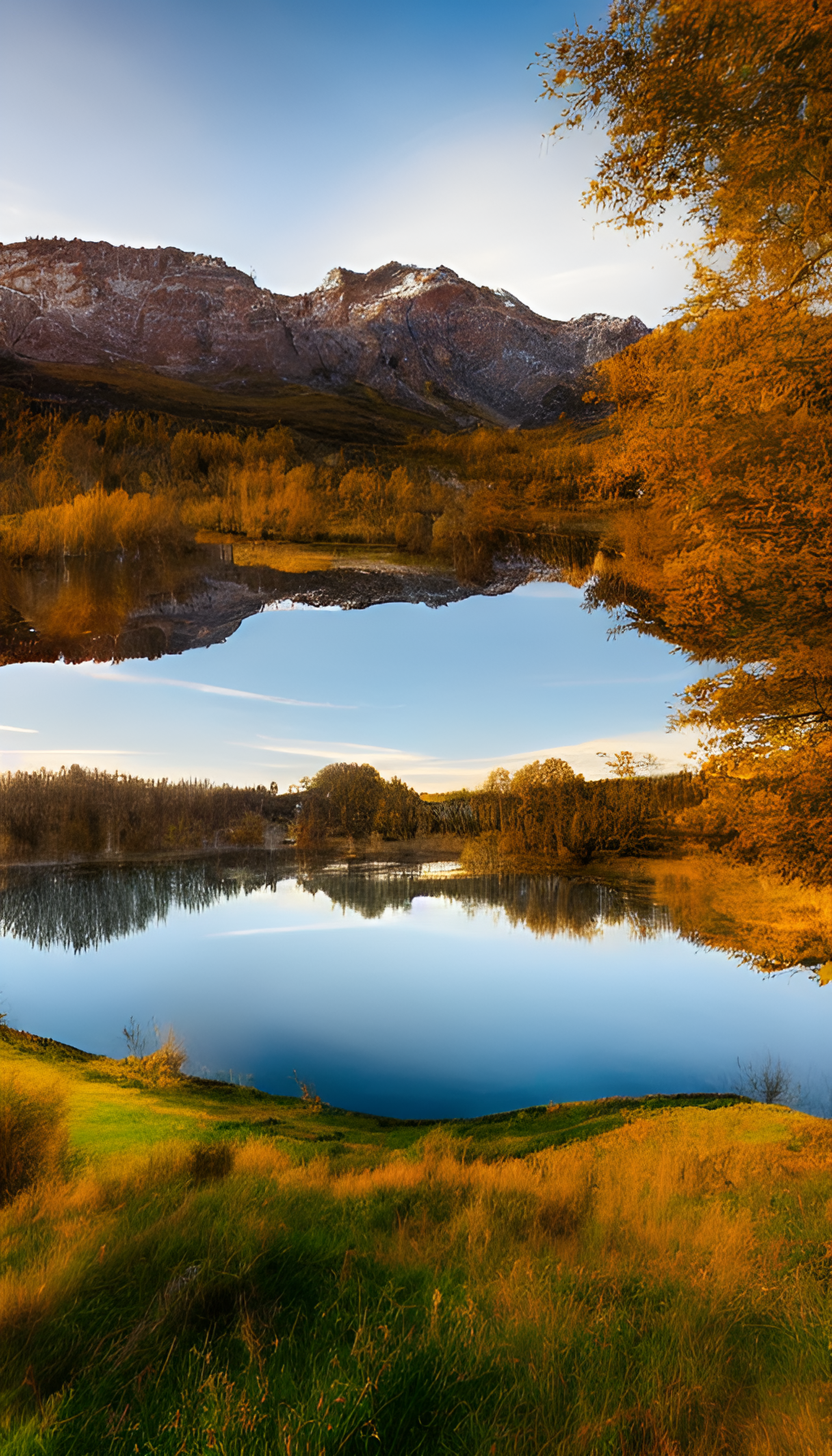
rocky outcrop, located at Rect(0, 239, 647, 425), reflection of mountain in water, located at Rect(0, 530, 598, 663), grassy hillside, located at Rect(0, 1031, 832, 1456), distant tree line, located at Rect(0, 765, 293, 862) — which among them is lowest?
grassy hillside, located at Rect(0, 1031, 832, 1456)

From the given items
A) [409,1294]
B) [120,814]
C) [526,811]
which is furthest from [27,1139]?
[526,811]

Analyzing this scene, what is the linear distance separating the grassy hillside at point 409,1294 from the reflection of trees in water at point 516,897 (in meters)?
2.28

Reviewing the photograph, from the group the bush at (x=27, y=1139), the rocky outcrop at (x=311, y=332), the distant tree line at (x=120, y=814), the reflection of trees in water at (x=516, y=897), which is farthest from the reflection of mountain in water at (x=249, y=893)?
the rocky outcrop at (x=311, y=332)

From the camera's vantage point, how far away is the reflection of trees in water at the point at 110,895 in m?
6.62

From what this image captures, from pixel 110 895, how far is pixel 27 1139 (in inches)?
139

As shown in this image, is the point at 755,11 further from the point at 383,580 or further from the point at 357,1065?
the point at 357,1065

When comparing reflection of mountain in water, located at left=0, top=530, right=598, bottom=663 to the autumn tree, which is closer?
the autumn tree

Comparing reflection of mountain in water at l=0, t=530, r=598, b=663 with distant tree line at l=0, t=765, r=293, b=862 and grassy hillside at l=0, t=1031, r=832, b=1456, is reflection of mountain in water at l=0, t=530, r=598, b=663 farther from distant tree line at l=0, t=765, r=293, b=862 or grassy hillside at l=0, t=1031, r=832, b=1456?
grassy hillside at l=0, t=1031, r=832, b=1456

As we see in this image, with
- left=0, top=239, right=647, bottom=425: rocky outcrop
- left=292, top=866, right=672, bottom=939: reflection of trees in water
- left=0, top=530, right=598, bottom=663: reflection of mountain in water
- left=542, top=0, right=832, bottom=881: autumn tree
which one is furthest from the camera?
left=0, top=239, right=647, bottom=425: rocky outcrop

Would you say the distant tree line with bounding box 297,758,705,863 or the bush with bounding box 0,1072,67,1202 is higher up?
the distant tree line with bounding box 297,758,705,863

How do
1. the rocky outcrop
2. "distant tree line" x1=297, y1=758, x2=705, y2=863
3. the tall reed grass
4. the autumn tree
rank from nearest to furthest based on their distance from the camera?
the tall reed grass < the autumn tree < "distant tree line" x1=297, y1=758, x2=705, y2=863 < the rocky outcrop

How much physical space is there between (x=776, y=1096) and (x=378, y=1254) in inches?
176

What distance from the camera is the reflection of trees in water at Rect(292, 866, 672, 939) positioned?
677 cm

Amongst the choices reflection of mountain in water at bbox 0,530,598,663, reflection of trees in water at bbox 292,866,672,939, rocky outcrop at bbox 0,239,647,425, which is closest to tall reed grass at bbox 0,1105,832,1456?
reflection of trees in water at bbox 292,866,672,939
